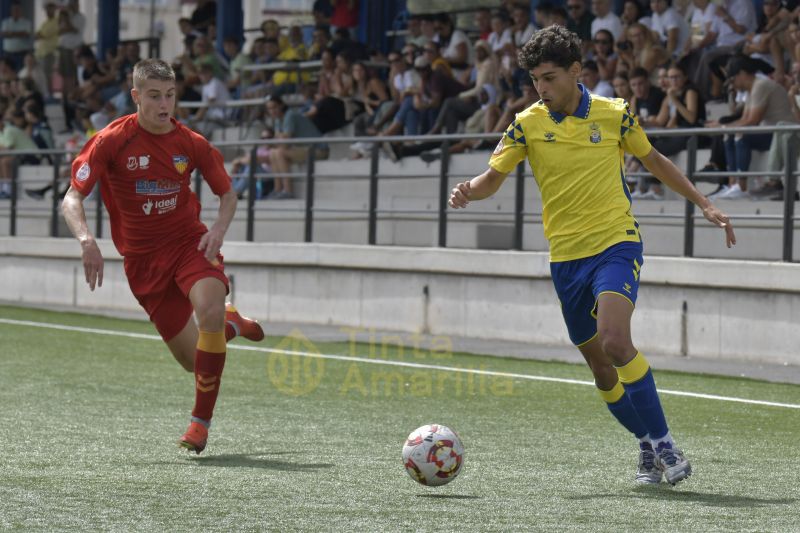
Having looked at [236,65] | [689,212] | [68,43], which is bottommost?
[689,212]

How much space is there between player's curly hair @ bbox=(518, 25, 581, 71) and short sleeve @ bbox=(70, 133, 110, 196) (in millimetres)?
2477

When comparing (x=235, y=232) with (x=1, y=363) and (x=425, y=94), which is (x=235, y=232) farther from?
(x=1, y=363)

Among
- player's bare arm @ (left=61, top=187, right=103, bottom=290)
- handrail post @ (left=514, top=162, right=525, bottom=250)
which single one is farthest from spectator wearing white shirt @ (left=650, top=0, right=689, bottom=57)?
player's bare arm @ (left=61, top=187, right=103, bottom=290)

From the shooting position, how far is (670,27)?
17.6 m

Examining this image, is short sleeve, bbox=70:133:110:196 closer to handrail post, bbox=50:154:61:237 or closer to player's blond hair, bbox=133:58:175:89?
player's blond hair, bbox=133:58:175:89

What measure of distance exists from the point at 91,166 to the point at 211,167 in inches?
25.6

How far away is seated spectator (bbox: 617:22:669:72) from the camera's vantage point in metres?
17.1

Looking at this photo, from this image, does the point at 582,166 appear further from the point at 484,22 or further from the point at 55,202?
the point at 55,202

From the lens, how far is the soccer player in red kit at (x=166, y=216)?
825cm

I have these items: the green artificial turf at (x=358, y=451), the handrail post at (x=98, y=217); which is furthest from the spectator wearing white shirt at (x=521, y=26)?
the green artificial turf at (x=358, y=451)

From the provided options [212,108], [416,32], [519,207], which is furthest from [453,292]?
[212,108]

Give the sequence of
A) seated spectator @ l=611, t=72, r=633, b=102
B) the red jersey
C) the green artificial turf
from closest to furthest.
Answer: the green artificial turf < the red jersey < seated spectator @ l=611, t=72, r=633, b=102

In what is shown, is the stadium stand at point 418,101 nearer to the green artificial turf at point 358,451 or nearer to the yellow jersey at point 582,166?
the green artificial turf at point 358,451

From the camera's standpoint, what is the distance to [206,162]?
8586mm
